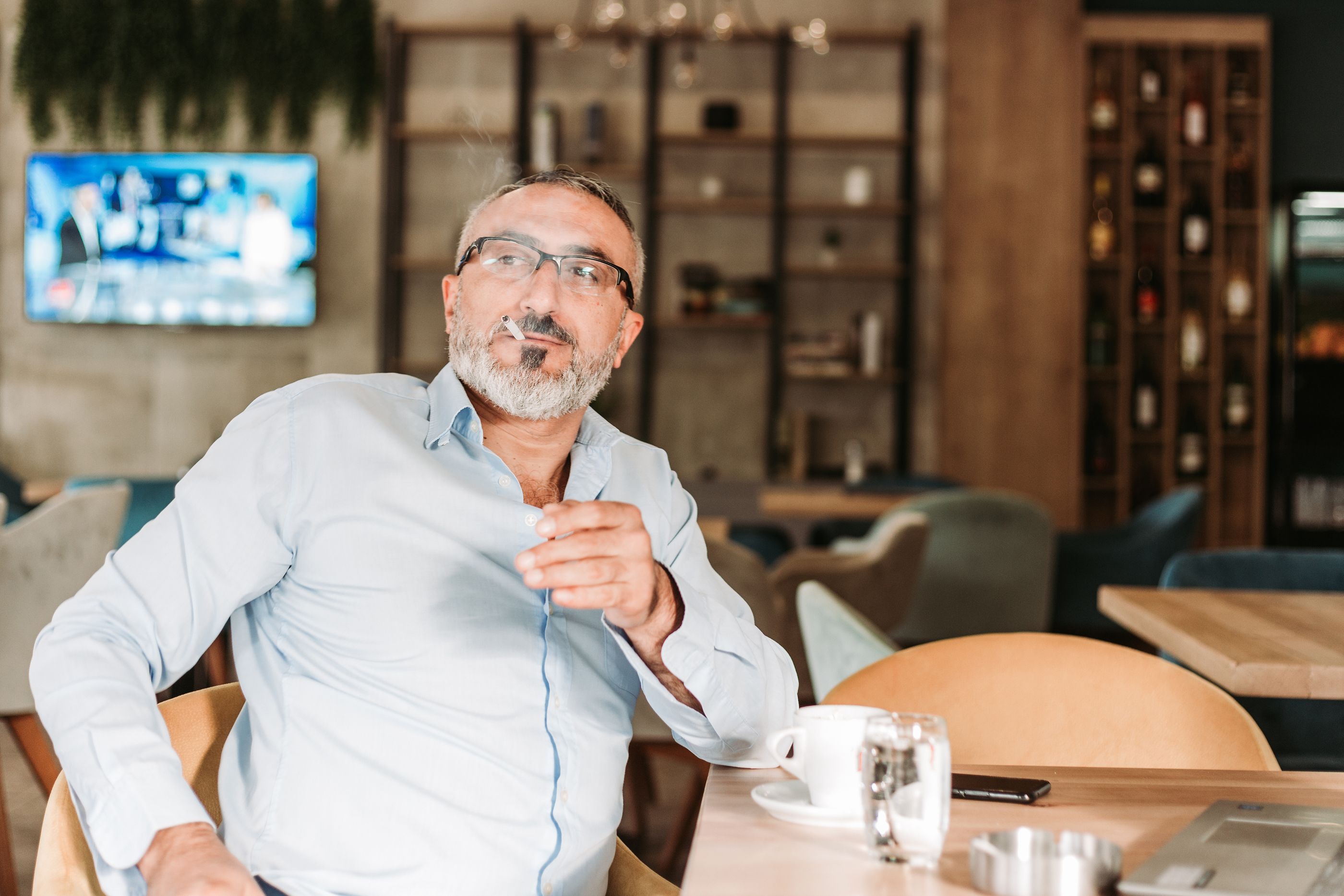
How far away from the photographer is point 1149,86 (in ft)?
19.6

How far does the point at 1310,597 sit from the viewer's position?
2141mm

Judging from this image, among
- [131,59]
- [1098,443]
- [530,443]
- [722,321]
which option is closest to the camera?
[530,443]

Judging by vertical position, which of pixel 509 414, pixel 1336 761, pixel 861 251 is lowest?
pixel 1336 761

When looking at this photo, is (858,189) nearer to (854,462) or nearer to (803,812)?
(854,462)

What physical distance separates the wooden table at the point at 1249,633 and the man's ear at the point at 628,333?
0.89 metres

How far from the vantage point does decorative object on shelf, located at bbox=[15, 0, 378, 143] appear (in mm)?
5914

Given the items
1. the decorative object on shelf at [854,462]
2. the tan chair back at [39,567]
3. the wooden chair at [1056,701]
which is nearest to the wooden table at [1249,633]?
the wooden chair at [1056,701]

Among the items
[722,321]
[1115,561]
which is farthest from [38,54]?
[1115,561]

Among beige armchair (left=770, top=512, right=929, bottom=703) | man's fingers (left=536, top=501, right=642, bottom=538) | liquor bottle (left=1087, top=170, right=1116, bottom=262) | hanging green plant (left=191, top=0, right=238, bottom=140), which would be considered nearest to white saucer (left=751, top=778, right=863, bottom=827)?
man's fingers (left=536, top=501, right=642, bottom=538)

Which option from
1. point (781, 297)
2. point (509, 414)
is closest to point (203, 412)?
point (781, 297)

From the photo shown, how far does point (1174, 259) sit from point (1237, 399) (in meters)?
0.76

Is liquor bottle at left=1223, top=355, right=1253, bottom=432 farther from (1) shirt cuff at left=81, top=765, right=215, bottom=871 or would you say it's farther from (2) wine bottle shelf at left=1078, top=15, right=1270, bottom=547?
(1) shirt cuff at left=81, top=765, right=215, bottom=871

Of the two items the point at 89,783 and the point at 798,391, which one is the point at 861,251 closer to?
the point at 798,391

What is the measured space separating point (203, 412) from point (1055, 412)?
14.0ft
